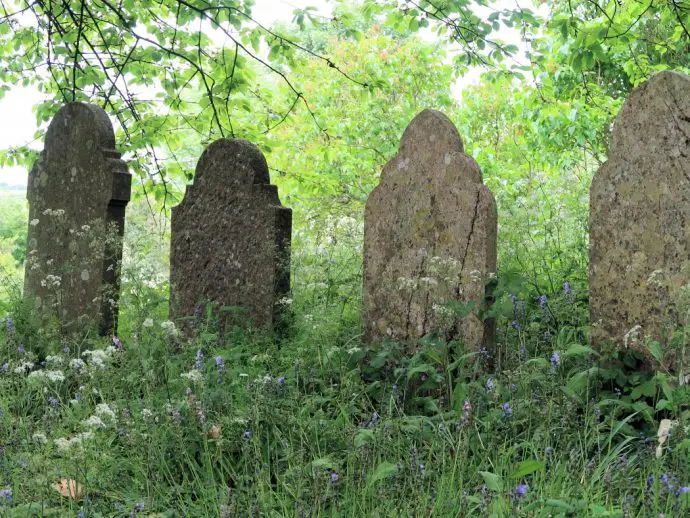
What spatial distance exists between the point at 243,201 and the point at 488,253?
1.95 metres

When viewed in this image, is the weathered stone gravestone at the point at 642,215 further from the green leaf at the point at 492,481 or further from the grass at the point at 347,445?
the green leaf at the point at 492,481

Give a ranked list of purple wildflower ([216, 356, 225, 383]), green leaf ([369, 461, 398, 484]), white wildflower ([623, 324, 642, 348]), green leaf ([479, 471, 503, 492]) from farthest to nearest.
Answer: purple wildflower ([216, 356, 225, 383]) → white wildflower ([623, 324, 642, 348]) → green leaf ([369, 461, 398, 484]) → green leaf ([479, 471, 503, 492])

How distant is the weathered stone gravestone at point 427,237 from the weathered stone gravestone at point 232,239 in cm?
69

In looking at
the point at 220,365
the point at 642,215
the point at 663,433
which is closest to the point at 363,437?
the point at 220,365

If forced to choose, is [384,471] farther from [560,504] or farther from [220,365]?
[220,365]

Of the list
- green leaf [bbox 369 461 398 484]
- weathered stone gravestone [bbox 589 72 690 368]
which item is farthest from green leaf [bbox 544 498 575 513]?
weathered stone gravestone [bbox 589 72 690 368]

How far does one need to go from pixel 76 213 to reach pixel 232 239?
150 centimetres

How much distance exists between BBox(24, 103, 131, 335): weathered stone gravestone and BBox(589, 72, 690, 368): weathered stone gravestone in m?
3.41

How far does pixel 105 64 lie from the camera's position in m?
8.04

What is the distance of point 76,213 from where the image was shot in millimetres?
6719

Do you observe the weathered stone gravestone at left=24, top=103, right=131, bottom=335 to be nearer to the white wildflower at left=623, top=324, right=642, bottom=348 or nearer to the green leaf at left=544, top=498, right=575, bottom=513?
the white wildflower at left=623, top=324, right=642, bottom=348

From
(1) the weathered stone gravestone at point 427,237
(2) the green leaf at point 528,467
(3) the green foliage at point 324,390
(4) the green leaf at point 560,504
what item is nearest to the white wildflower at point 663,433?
(3) the green foliage at point 324,390

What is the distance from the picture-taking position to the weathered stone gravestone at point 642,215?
446cm

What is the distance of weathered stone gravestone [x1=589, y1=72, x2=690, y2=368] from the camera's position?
4.46 m
